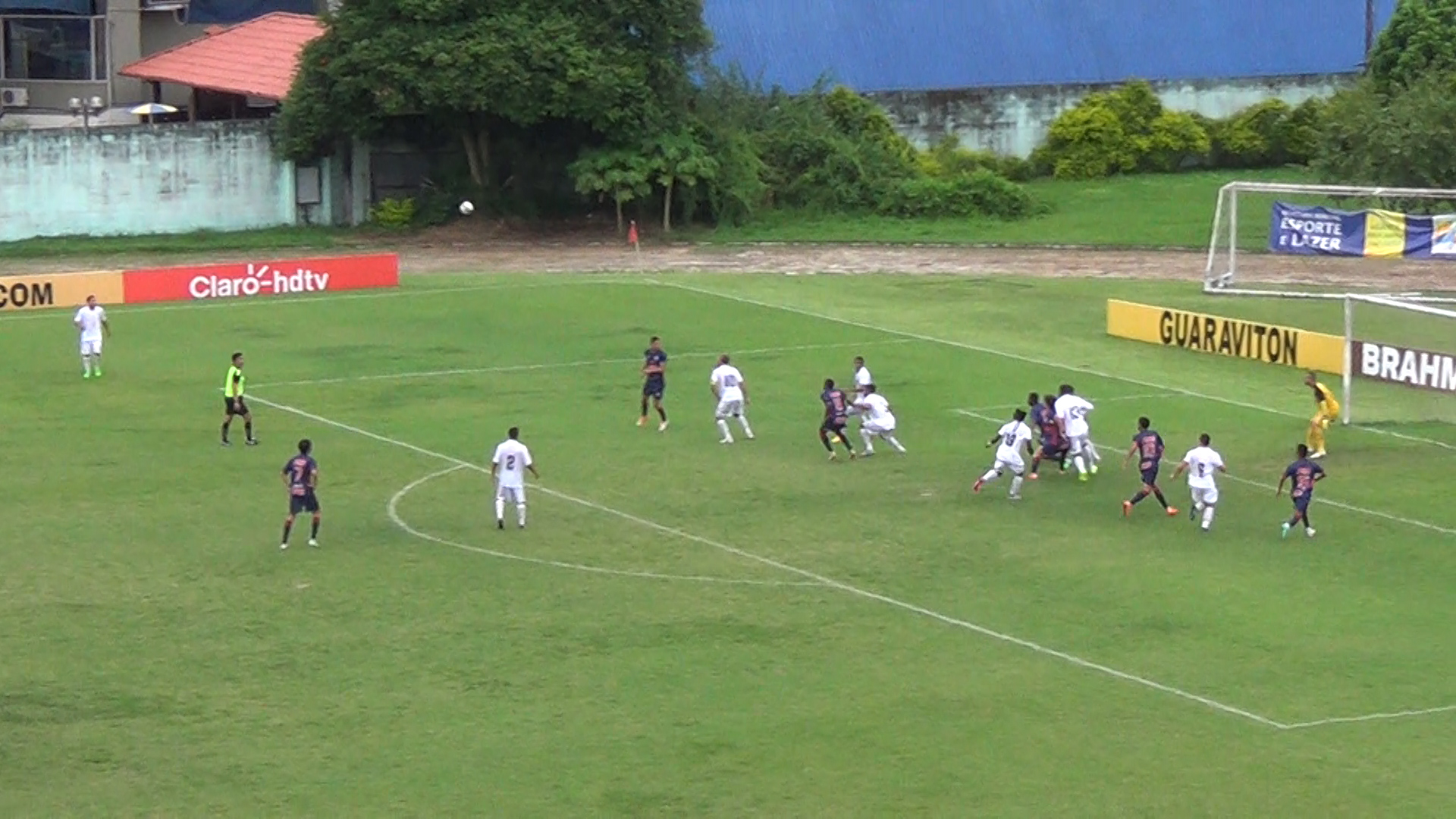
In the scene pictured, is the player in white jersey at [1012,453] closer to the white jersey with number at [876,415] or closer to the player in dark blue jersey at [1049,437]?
the player in dark blue jersey at [1049,437]

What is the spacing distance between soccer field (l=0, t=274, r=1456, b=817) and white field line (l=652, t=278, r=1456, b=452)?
0.74ft

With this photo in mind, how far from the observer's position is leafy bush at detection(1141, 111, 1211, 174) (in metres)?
82.1

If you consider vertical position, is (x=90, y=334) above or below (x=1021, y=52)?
below

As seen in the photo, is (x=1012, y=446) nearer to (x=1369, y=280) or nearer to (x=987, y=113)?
(x=1369, y=280)

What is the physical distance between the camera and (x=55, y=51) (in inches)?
3177

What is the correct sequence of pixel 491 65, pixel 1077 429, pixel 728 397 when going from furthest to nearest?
pixel 491 65 < pixel 728 397 < pixel 1077 429

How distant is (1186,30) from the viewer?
86938 mm

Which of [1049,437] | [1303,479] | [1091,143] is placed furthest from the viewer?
[1091,143]

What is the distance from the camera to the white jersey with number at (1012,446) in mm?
35156

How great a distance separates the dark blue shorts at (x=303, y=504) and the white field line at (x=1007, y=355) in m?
20.1

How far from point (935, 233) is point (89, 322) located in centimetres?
3307

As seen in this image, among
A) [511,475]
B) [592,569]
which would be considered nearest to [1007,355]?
[511,475]

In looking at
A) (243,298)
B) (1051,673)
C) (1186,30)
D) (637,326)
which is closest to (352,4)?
(243,298)

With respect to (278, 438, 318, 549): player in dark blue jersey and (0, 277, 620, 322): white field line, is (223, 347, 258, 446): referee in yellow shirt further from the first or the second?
(0, 277, 620, 322): white field line
